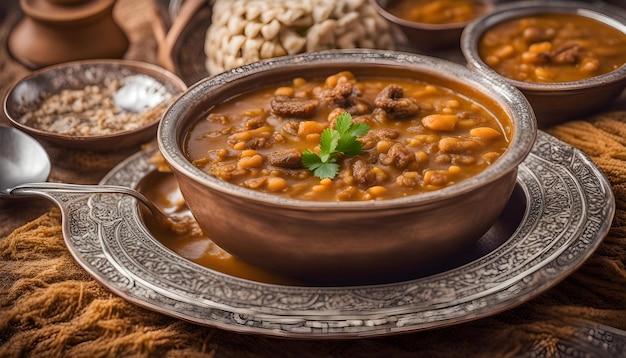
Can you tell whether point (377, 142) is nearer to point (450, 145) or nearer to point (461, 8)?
point (450, 145)

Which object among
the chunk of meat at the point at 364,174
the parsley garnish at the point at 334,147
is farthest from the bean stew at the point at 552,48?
the chunk of meat at the point at 364,174

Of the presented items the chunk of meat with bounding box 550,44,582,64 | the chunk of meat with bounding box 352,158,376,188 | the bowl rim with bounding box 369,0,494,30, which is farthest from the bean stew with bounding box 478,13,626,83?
the chunk of meat with bounding box 352,158,376,188

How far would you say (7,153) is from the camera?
10.7 ft

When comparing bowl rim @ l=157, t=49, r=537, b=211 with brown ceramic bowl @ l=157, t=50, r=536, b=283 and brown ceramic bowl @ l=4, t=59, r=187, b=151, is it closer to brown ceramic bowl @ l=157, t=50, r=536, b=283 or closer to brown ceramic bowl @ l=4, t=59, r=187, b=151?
brown ceramic bowl @ l=157, t=50, r=536, b=283

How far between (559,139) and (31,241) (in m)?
2.19

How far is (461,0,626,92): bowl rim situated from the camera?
10.9ft


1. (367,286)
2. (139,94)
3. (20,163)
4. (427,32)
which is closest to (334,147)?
(367,286)

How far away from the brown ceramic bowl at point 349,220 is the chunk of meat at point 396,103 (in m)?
0.31

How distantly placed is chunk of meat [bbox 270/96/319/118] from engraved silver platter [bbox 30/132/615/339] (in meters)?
0.65

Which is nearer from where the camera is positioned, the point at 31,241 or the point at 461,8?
the point at 31,241

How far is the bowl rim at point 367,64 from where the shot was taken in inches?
86.7

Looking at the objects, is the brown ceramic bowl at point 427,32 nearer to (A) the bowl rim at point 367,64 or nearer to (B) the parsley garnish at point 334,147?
(A) the bowl rim at point 367,64

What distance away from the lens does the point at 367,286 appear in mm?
2326

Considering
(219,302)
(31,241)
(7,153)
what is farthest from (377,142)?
(7,153)
